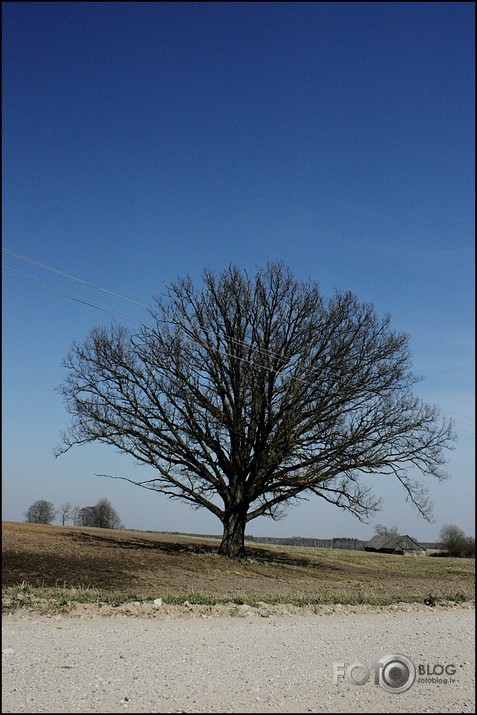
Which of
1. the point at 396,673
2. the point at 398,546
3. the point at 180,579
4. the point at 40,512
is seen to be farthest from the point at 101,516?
the point at 396,673

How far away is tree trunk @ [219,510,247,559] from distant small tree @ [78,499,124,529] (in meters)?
32.4

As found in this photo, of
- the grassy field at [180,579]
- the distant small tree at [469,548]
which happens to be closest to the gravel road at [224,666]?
the grassy field at [180,579]

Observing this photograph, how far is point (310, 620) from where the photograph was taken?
11.5m

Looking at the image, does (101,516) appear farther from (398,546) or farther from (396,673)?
(396,673)

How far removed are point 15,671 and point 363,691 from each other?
3801mm

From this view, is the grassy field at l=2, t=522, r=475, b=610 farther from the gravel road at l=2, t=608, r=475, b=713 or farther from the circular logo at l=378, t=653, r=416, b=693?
the circular logo at l=378, t=653, r=416, b=693

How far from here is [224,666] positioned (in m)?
7.16

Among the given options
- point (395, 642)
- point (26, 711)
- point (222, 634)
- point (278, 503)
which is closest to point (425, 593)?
point (278, 503)

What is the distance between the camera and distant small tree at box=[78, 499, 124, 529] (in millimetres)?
54500

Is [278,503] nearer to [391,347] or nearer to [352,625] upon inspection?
[391,347]

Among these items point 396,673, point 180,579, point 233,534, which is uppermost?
point 396,673

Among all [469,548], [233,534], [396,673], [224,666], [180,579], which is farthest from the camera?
[469,548]

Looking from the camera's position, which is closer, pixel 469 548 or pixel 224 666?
pixel 224 666

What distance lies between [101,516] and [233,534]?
33.5m
